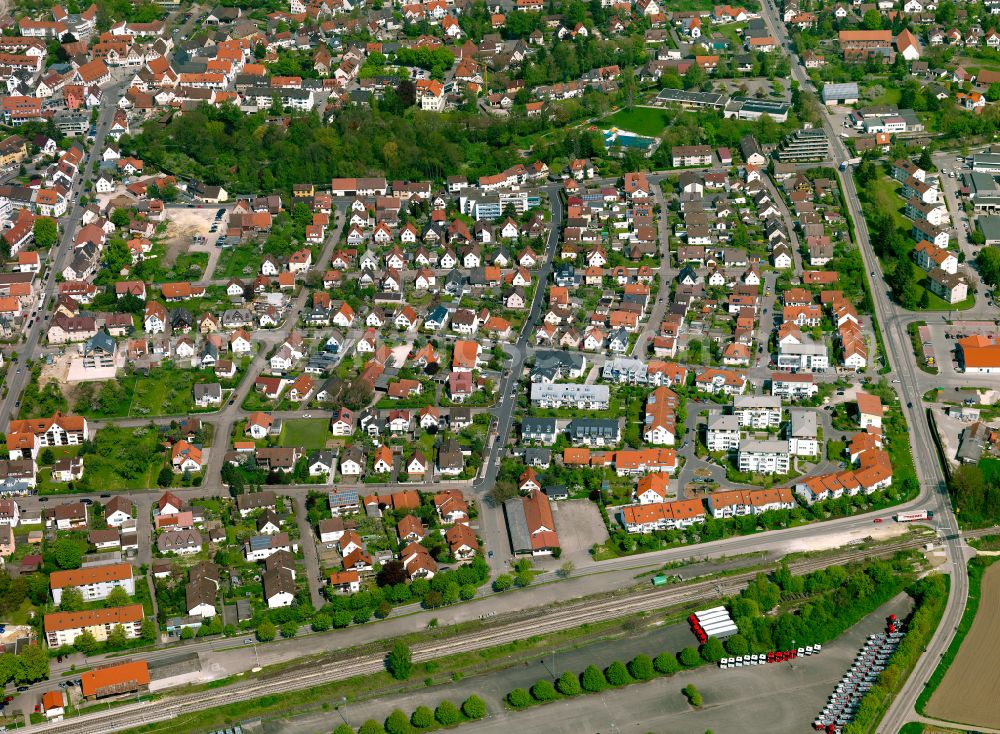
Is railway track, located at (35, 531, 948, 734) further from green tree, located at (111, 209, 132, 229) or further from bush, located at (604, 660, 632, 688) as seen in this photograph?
green tree, located at (111, 209, 132, 229)

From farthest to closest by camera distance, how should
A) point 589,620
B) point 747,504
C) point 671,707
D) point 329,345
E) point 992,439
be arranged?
point 329,345
point 992,439
point 747,504
point 589,620
point 671,707

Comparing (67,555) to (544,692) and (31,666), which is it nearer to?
(31,666)

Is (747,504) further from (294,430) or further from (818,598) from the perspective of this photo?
(294,430)

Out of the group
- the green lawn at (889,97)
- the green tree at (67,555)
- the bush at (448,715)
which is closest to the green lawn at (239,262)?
the green tree at (67,555)

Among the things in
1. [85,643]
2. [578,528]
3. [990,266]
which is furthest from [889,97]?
[85,643]

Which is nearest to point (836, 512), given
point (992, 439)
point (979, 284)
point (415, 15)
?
point (992, 439)

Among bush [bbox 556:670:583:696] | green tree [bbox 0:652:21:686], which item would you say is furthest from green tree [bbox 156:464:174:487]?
bush [bbox 556:670:583:696]

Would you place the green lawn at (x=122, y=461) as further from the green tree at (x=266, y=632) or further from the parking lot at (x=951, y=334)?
the parking lot at (x=951, y=334)
